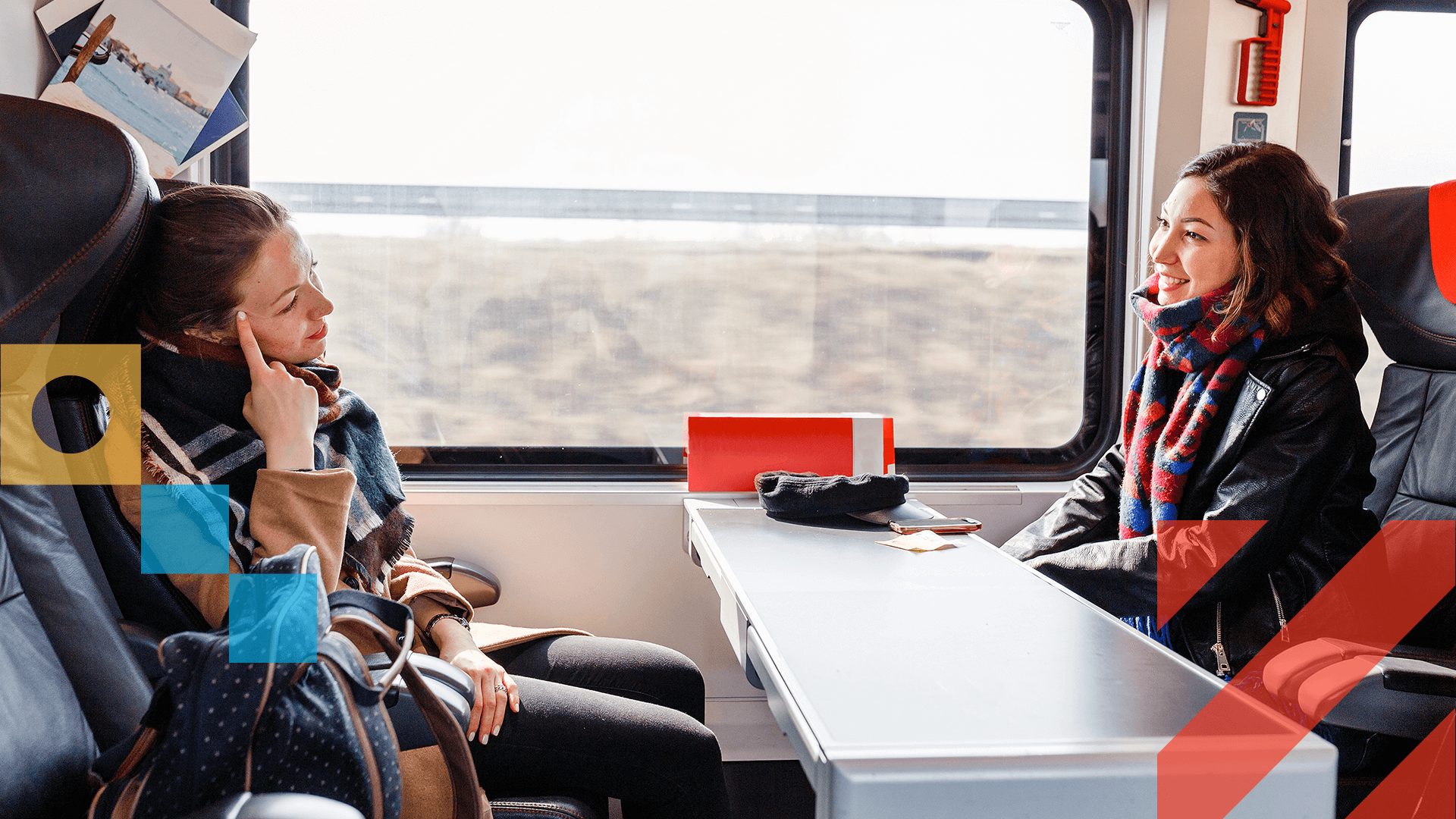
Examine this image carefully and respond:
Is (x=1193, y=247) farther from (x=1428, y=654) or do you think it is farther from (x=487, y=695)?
(x=487, y=695)

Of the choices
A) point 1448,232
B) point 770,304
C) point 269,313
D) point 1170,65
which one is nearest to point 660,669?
point 269,313

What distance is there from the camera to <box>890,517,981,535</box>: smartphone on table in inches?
68.2

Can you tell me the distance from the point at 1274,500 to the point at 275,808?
1369mm

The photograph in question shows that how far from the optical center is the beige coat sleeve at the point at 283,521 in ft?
3.88

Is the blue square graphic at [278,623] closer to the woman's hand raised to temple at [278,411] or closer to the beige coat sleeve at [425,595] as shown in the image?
the woman's hand raised to temple at [278,411]

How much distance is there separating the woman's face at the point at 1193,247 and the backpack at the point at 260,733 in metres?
1.41

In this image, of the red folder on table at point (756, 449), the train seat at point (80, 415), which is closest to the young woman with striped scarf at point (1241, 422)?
the red folder on table at point (756, 449)

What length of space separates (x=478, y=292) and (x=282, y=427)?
0.97 m

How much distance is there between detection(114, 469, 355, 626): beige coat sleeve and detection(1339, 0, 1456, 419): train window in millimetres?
2313

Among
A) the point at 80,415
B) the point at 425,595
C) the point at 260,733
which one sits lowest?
the point at 425,595

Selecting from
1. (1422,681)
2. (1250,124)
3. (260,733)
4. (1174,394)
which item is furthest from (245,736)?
(1250,124)

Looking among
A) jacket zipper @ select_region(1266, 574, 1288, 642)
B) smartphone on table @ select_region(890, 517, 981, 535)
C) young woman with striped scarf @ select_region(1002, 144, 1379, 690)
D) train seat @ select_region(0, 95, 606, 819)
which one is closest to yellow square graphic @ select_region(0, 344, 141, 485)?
train seat @ select_region(0, 95, 606, 819)

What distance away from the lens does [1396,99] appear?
2.40m

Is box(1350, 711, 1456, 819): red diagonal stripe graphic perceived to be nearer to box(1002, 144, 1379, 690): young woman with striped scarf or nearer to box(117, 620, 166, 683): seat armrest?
box(1002, 144, 1379, 690): young woman with striped scarf
